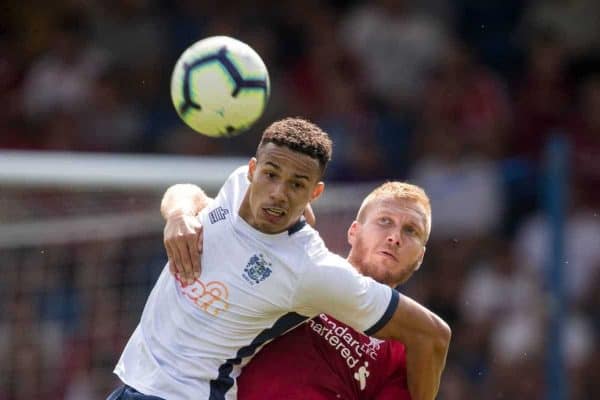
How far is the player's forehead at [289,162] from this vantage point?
194 inches

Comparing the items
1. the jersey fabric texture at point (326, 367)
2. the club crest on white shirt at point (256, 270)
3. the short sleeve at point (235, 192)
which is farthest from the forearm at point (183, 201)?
the jersey fabric texture at point (326, 367)

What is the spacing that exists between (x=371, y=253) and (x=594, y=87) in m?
5.99

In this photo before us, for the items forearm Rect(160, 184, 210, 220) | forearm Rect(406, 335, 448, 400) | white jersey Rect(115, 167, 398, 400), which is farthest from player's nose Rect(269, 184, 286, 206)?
forearm Rect(406, 335, 448, 400)

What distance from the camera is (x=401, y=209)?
18.3 ft

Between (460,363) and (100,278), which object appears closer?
(100,278)

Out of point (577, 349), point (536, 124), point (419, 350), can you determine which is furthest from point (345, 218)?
point (419, 350)

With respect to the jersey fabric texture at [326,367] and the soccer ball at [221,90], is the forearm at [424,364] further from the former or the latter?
the soccer ball at [221,90]

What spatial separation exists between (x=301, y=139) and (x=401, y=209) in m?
Result: 0.82

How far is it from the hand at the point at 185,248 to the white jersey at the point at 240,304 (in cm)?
3

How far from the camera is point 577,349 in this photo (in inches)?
371

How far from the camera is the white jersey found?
16.1 feet

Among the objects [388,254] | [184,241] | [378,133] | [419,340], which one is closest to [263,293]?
[184,241]

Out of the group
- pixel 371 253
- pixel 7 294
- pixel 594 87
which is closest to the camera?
pixel 371 253

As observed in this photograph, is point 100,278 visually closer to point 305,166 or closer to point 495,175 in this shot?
point 495,175
